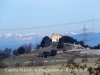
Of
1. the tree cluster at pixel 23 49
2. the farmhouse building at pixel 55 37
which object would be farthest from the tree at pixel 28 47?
the farmhouse building at pixel 55 37

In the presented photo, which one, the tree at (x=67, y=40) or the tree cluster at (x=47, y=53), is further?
the tree at (x=67, y=40)

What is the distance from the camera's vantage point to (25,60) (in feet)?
24.5

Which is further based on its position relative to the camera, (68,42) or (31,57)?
(68,42)

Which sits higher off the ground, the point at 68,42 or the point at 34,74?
the point at 68,42

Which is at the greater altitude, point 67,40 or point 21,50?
point 67,40

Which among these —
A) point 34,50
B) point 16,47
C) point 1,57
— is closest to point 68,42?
point 34,50

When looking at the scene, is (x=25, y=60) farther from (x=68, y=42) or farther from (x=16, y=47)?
(x=68, y=42)

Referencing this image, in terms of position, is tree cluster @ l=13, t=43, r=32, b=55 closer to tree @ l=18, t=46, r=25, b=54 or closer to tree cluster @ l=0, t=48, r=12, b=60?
tree @ l=18, t=46, r=25, b=54

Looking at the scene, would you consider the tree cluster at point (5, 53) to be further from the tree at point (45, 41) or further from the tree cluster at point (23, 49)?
the tree at point (45, 41)

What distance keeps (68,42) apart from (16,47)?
165 centimetres

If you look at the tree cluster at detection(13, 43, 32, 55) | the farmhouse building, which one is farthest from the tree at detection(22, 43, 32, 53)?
the farmhouse building

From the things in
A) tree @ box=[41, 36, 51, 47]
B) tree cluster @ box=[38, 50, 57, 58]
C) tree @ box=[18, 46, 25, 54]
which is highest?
tree @ box=[41, 36, 51, 47]

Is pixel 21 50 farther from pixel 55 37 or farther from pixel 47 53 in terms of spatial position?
pixel 55 37

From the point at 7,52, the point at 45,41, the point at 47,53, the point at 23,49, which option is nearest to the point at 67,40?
the point at 45,41
